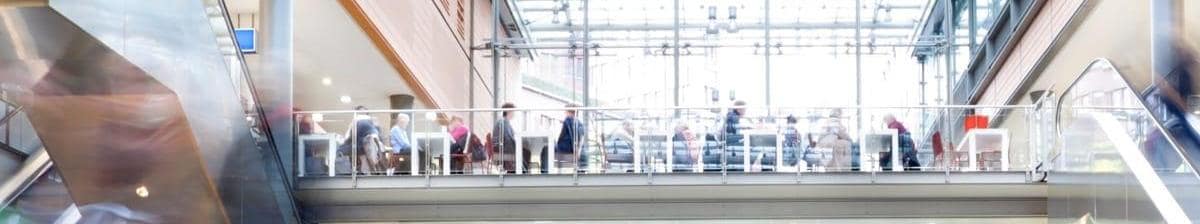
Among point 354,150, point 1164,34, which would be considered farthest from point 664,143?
point 1164,34

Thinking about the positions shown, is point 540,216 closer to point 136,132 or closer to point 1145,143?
point 136,132

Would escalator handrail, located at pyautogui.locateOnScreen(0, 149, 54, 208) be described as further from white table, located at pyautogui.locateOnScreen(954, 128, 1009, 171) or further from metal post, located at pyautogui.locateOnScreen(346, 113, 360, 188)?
white table, located at pyautogui.locateOnScreen(954, 128, 1009, 171)

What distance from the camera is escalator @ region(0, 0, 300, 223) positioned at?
27.2 feet

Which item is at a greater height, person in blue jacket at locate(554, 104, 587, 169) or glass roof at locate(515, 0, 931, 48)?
glass roof at locate(515, 0, 931, 48)

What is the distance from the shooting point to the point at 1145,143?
873cm

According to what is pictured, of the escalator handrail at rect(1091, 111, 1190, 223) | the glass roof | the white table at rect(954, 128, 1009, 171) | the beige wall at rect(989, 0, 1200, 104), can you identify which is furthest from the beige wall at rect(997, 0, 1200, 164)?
the escalator handrail at rect(1091, 111, 1190, 223)

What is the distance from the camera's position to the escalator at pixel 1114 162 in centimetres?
793

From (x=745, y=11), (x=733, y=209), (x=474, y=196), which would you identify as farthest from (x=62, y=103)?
(x=745, y=11)

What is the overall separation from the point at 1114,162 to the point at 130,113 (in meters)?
5.75

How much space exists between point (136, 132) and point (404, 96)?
11710mm

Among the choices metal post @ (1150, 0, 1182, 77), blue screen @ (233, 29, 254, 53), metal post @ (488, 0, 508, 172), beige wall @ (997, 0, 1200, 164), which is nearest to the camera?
metal post @ (1150, 0, 1182, 77)

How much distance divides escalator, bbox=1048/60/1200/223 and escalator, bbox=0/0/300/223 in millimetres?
5308

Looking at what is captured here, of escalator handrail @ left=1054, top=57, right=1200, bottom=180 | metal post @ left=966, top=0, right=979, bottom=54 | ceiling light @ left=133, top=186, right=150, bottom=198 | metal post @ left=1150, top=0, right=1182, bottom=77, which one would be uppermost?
metal post @ left=966, top=0, right=979, bottom=54

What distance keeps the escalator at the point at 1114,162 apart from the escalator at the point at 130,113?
531 cm
